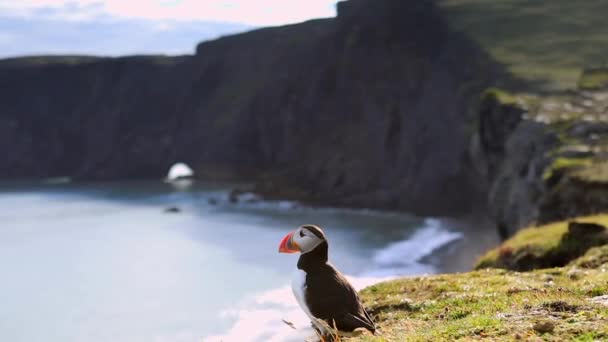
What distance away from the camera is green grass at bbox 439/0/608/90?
72.4m

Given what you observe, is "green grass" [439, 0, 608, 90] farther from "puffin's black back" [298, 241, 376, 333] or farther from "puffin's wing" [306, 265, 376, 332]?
"puffin's wing" [306, 265, 376, 332]

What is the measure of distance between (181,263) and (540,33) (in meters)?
57.5

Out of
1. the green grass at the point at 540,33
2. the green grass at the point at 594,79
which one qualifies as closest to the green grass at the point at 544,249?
the green grass at the point at 594,79

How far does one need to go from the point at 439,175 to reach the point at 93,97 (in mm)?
126924

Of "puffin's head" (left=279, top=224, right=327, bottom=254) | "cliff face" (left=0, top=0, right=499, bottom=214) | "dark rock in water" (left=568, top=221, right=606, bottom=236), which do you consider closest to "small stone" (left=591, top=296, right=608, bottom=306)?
"puffin's head" (left=279, top=224, right=327, bottom=254)

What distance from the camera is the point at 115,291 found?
44.1m

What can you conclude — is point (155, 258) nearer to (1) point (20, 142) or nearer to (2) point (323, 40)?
(2) point (323, 40)

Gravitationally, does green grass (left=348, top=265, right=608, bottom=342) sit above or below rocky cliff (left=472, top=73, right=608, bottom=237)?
above

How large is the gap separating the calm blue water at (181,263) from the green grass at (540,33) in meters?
19.4

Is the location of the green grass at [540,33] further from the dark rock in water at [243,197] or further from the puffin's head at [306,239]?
the puffin's head at [306,239]

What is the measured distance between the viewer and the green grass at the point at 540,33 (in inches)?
2852

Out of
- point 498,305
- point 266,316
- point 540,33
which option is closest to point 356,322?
point 498,305

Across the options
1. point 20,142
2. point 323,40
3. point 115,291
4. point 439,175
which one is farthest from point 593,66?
point 20,142

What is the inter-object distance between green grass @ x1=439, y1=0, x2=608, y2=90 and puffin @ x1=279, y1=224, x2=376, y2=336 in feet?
192
